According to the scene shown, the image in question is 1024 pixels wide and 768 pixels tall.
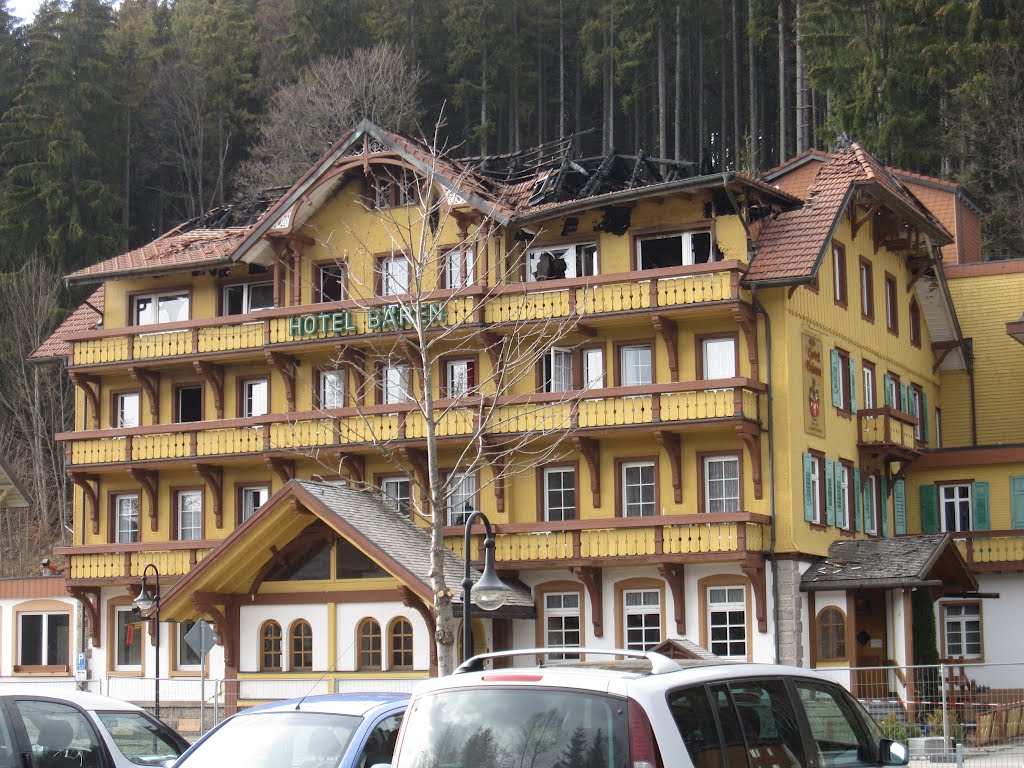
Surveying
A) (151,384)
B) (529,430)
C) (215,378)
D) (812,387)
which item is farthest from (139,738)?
(151,384)

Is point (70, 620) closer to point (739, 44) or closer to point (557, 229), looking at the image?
point (557, 229)

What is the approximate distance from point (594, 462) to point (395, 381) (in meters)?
5.68

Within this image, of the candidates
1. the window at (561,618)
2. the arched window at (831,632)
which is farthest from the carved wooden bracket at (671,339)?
the arched window at (831,632)

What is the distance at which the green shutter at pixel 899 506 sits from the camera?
138 feet

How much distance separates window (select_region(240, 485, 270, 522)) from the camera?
4103cm

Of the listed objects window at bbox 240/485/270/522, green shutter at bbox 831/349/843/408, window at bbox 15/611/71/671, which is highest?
green shutter at bbox 831/349/843/408

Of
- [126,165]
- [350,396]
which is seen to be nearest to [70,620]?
[350,396]

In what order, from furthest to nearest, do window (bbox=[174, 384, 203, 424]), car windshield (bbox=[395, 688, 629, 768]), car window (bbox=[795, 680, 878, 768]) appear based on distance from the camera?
window (bbox=[174, 384, 203, 424]) → car window (bbox=[795, 680, 878, 768]) → car windshield (bbox=[395, 688, 629, 768])

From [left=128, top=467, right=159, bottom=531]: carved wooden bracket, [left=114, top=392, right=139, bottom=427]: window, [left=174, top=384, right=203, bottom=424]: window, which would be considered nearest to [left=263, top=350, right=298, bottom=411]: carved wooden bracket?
[left=174, top=384, right=203, bottom=424]: window

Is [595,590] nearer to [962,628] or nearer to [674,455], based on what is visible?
[674,455]

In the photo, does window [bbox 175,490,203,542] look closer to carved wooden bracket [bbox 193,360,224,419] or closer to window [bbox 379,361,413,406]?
carved wooden bracket [bbox 193,360,224,419]

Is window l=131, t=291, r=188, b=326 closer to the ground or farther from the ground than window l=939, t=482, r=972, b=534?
farther from the ground

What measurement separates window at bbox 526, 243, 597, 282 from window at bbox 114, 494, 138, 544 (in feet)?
40.5

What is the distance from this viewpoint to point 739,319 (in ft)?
116
